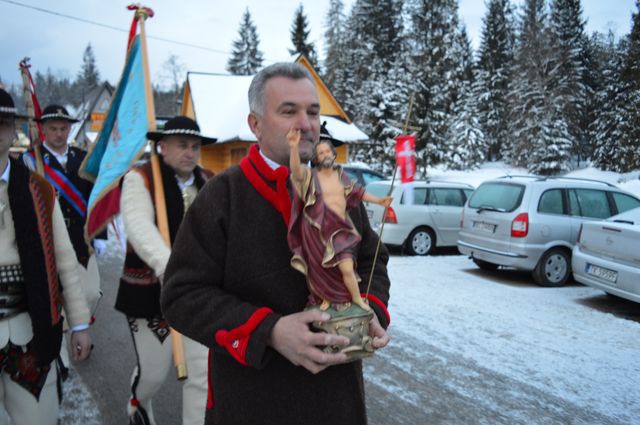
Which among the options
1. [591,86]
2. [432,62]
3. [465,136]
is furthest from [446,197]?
[591,86]

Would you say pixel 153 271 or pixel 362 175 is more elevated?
pixel 362 175

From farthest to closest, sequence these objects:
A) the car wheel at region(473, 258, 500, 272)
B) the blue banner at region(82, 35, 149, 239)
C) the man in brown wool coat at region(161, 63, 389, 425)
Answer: the car wheel at region(473, 258, 500, 272) < the blue banner at region(82, 35, 149, 239) < the man in brown wool coat at region(161, 63, 389, 425)

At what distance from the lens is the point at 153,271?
10.3ft

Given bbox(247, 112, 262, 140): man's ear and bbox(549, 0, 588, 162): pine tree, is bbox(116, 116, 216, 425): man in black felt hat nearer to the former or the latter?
bbox(247, 112, 262, 140): man's ear

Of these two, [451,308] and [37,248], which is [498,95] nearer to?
[451,308]

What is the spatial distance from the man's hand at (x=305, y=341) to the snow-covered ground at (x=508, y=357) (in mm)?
2657

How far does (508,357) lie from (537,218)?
389 cm

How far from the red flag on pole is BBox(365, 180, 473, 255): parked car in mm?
8892

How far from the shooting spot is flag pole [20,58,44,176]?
434cm

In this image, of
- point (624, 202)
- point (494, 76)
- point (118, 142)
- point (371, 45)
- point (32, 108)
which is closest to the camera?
point (118, 142)

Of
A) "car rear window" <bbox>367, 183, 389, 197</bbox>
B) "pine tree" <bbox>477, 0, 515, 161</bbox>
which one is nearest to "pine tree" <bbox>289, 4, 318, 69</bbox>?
"pine tree" <bbox>477, 0, 515, 161</bbox>

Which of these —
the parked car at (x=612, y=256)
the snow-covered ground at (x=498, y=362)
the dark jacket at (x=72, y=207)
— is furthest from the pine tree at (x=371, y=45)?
the dark jacket at (x=72, y=207)

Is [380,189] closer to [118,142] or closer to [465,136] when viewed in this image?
[118,142]

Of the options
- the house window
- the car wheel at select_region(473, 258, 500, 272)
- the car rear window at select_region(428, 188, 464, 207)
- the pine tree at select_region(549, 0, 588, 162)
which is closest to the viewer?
the car wheel at select_region(473, 258, 500, 272)
